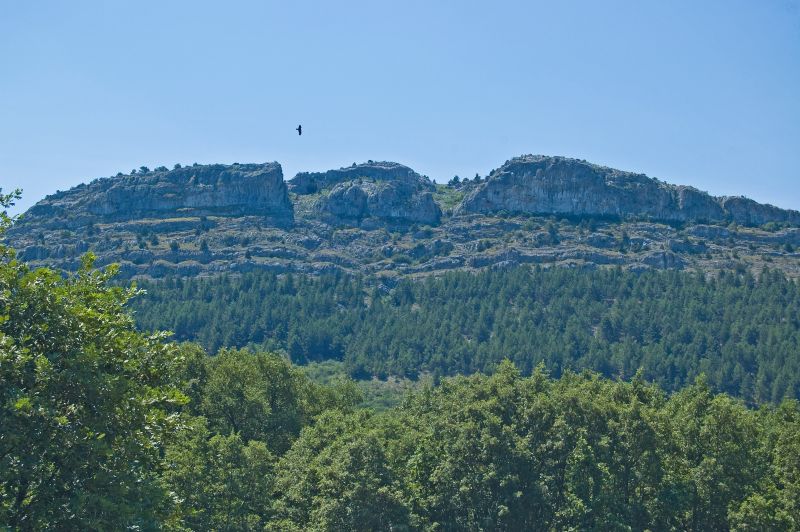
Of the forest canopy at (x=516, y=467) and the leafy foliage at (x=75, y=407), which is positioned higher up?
the leafy foliage at (x=75, y=407)

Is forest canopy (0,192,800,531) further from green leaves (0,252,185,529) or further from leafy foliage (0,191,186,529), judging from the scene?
green leaves (0,252,185,529)

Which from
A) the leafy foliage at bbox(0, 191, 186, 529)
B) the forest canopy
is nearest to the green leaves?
the leafy foliage at bbox(0, 191, 186, 529)

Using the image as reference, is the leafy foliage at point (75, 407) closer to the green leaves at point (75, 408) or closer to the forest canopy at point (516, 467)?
the green leaves at point (75, 408)

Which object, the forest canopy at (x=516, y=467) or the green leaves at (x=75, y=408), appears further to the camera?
the forest canopy at (x=516, y=467)

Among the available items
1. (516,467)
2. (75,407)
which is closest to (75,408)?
(75,407)

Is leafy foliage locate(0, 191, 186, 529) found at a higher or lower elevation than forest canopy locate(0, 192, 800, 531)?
higher

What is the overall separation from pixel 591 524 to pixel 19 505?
1424 inches

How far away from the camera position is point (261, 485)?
57.1 m

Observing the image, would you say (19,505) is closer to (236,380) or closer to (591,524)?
(591,524)

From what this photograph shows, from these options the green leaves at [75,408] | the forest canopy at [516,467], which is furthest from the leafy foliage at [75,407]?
the forest canopy at [516,467]

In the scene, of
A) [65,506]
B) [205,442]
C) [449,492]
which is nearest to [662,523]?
[449,492]

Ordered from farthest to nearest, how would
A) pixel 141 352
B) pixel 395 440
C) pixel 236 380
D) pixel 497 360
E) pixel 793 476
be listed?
1. pixel 497 360
2. pixel 236 380
3. pixel 395 440
4. pixel 793 476
5. pixel 141 352

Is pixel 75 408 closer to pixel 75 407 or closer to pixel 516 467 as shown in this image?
pixel 75 407

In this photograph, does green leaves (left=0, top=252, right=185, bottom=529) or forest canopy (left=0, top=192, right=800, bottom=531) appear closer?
green leaves (left=0, top=252, right=185, bottom=529)
